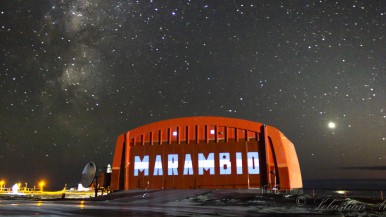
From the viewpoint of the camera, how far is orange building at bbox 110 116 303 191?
35.6 meters

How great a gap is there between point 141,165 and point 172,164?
3835 millimetres

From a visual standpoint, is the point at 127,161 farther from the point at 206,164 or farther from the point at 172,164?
the point at 206,164

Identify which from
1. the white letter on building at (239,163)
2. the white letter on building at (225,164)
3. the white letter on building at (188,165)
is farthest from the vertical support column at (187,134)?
the white letter on building at (239,163)

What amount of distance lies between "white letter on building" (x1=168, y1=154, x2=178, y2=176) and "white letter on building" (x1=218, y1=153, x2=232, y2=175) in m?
4.97

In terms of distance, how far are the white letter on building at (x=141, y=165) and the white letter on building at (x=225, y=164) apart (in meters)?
8.50

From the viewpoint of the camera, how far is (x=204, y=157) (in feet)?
120

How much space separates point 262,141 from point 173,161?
10.1m

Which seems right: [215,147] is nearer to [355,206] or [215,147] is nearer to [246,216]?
[355,206]

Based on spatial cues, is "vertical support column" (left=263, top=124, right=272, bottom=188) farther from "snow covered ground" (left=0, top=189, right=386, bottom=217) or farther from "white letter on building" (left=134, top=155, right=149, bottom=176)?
"white letter on building" (left=134, top=155, right=149, bottom=176)

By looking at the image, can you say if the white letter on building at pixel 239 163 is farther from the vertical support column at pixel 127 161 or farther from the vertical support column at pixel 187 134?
the vertical support column at pixel 127 161

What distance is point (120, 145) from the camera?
1559 inches

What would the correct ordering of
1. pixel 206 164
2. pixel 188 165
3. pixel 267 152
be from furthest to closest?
pixel 188 165 < pixel 206 164 < pixel 267 152

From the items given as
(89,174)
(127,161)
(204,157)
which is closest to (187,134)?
(204,157)

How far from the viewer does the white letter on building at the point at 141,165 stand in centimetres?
3794
